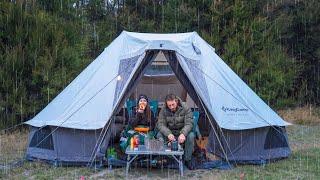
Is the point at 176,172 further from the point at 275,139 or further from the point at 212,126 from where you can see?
the point at 275,139

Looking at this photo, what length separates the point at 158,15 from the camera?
54.3 ft

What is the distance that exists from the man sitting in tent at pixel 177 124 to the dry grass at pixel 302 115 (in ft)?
22.2

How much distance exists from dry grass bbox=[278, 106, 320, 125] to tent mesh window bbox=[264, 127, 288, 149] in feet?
18.8

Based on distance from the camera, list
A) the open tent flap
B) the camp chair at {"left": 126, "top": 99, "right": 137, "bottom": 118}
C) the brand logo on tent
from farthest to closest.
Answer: the camp chair at {"left": 126, "top": 99, "right": 137, "bottom": 118} → the brand logo on tent → the open tent flap

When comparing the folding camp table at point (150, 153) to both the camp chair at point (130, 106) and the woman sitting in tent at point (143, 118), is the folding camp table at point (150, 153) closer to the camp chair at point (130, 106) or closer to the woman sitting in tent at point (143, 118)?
the woman sitting in tent at point (143, 118)

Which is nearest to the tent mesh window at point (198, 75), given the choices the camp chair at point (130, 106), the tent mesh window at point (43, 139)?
the camp chair at point (130, 106)

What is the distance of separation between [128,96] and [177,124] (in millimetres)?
858

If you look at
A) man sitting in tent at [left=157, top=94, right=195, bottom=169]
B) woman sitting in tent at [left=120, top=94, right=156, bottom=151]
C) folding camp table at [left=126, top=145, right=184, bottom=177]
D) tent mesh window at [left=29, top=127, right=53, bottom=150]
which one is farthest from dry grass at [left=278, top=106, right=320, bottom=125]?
tent mesh window at [left=29, top=127, right=53, bottom=150]

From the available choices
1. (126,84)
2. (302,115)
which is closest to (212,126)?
(126,84)

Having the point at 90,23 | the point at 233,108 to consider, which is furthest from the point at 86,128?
the point at 90,23

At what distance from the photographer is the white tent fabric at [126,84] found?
7.34m

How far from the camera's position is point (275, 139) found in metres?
7.77

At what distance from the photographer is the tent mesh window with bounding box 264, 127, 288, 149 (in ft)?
25.2

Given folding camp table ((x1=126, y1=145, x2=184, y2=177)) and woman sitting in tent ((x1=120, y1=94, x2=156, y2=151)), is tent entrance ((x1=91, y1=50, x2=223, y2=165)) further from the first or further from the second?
folding camp table ((x1=126, y1=145, x2=184, y2=177))
